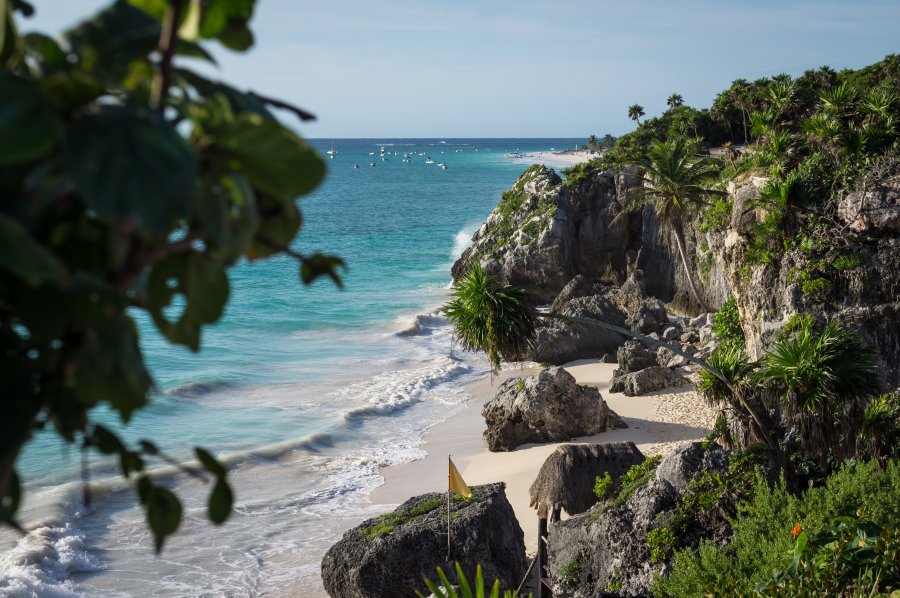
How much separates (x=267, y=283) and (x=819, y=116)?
33.5 metres

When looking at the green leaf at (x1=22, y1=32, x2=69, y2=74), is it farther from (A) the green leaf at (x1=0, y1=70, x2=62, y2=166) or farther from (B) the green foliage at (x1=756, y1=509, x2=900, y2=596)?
(B) the green foliage at (x1=756, y1=509, x2=900, y2=596)

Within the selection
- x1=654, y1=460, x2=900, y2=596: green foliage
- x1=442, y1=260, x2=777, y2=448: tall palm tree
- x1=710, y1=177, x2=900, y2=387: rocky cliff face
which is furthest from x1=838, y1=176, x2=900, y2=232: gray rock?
x1=654, y1=460, x2=900, y2=596: green foliage

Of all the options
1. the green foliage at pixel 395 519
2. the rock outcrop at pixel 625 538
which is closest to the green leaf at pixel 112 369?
the rock outcrop at pixel 625 538

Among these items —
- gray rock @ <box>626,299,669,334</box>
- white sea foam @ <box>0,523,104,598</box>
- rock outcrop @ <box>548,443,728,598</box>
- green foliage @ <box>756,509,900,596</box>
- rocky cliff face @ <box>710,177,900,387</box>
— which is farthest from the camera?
gray rock @ <box>626,299,669,334</box>

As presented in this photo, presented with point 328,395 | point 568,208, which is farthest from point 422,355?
point 568,208

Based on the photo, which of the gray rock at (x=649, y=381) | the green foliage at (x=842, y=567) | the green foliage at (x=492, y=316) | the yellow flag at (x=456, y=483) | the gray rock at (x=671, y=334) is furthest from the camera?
the gray rock at (x=671, y=334)

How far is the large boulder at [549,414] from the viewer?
1959 cm

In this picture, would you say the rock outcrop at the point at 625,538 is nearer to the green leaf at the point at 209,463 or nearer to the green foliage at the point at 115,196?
the green leaf at the point at 209,463

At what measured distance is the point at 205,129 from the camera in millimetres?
1237

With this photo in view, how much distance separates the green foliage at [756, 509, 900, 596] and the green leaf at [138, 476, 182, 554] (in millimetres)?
5588

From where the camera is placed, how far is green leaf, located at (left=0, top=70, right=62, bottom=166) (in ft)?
3.40

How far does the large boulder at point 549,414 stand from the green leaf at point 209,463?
18370 millimetres

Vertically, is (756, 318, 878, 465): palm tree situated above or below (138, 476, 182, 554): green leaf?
below

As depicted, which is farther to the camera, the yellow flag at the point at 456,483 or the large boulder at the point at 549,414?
the large boulder at the point at 549,414
